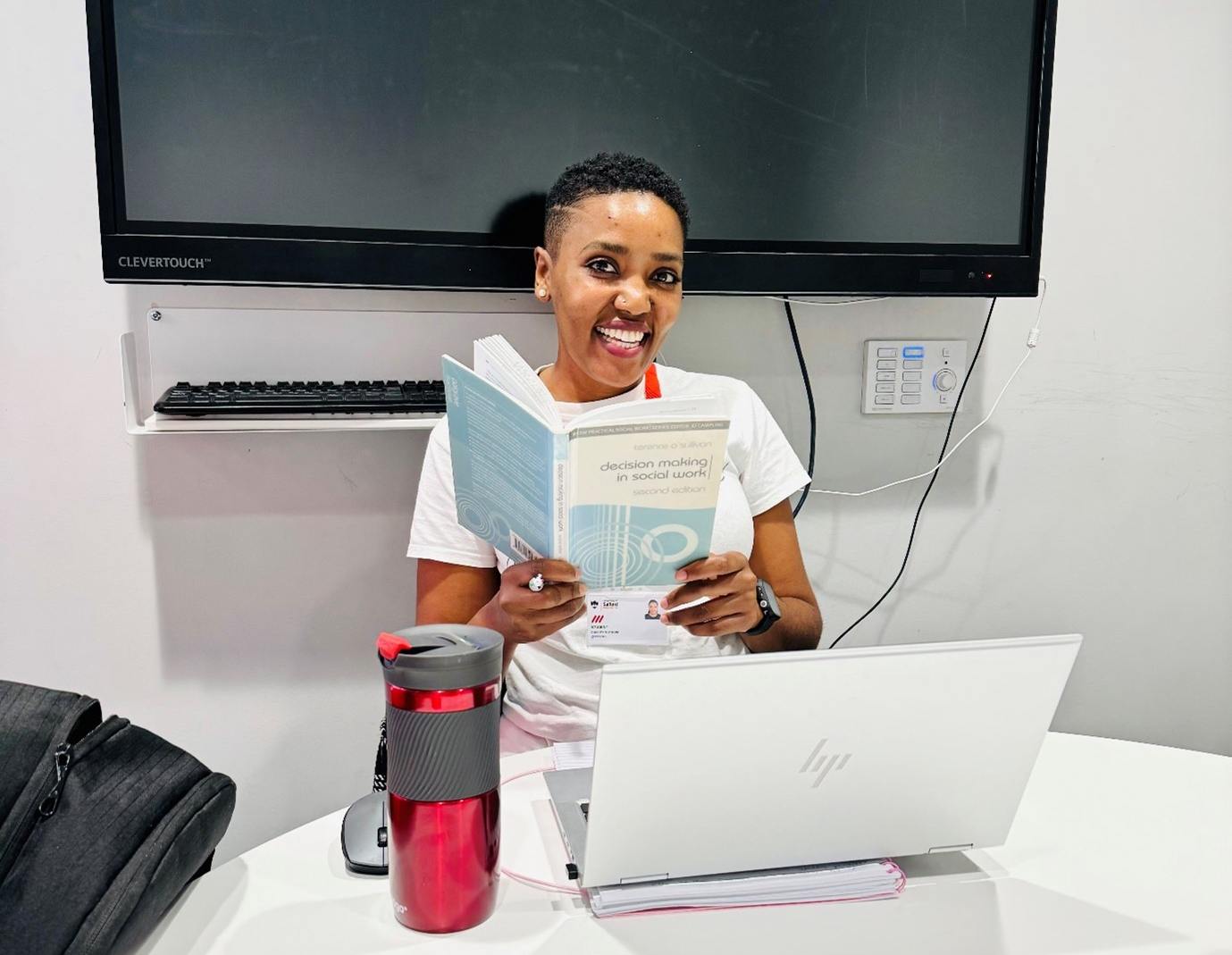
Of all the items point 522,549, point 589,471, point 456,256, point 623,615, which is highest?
point 456,256

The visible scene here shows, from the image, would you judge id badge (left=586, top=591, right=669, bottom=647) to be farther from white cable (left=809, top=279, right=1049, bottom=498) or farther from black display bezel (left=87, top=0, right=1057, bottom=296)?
white cable (left=809, top=279, right=1049, bottom=498)

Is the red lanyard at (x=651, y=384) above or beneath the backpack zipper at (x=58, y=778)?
above

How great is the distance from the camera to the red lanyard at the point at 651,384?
1.51m

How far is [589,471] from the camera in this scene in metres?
0.96

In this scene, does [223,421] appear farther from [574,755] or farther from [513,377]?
[574,755]

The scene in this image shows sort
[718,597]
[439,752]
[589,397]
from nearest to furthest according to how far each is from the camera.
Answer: [439,752] → [718,597] → [589,397]

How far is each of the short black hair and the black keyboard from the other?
0.29 meters

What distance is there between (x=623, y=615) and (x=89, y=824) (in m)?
0.60

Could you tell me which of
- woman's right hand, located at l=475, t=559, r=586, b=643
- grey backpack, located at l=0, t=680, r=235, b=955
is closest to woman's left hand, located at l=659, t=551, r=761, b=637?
woman's right hand, located at l=475, t=559, r=586, b=643

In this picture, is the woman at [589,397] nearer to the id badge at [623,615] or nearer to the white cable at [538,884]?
the id badge at [623,615]

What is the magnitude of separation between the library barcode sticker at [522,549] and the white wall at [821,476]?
2.00 feet

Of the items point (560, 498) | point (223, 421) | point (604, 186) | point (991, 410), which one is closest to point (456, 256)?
point (604, 186)

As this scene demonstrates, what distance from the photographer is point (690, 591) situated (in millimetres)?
1149

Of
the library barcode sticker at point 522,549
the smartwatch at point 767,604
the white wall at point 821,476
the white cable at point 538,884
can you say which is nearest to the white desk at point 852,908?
the white cable at point 538,884
